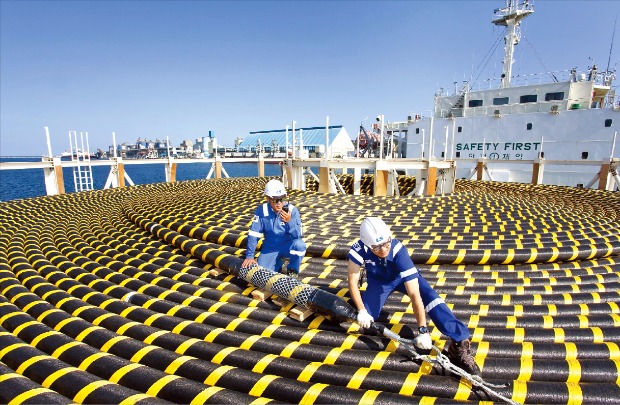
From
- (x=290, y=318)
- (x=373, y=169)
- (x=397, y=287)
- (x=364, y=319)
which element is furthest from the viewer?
(x=373, y=169)

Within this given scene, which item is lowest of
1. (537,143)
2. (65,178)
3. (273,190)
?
(65,178)

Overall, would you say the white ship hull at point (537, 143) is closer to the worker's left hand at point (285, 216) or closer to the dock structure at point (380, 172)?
the dock structure at point (380, 172)

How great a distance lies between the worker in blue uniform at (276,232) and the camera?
4.19 metres

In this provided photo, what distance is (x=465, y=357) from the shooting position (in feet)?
8.69

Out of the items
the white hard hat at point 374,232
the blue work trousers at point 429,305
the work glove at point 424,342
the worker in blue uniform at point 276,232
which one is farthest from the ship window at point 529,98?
the work glove at point 424,342

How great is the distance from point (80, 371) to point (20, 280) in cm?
344

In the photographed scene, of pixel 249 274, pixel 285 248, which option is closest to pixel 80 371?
pixel 249 274

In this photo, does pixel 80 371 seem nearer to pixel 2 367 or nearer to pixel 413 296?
pixel 2 367

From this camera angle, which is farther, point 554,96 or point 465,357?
point 554,96

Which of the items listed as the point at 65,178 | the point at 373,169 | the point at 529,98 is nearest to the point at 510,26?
the point at 529,98

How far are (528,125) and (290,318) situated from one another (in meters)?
22.6

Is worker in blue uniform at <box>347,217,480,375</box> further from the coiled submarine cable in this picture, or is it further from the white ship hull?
the white ship hull

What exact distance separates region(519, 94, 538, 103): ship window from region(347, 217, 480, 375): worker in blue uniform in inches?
943

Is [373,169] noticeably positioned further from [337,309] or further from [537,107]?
[537,107]
